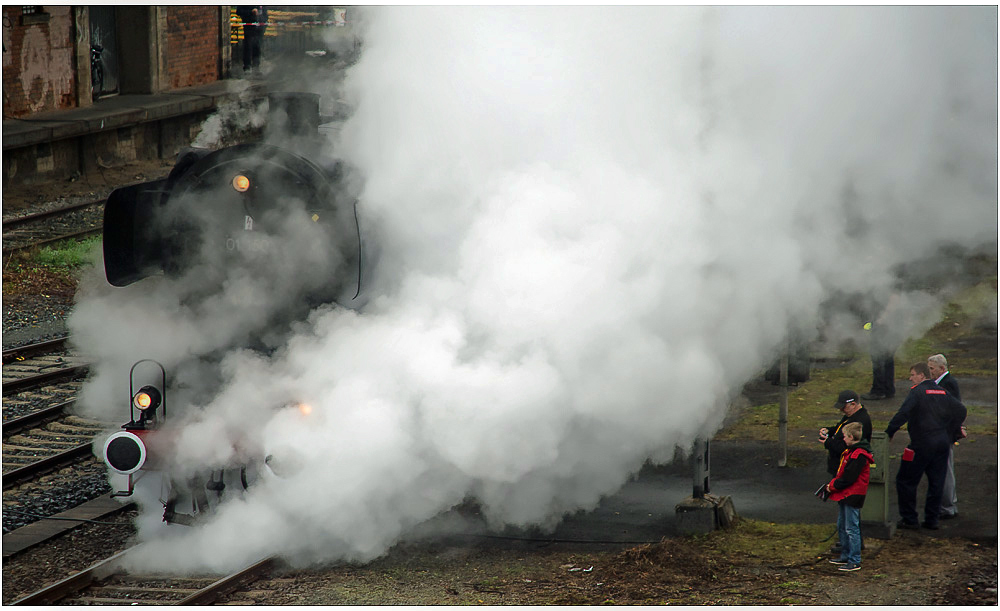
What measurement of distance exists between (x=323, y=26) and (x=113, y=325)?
2.71 metres

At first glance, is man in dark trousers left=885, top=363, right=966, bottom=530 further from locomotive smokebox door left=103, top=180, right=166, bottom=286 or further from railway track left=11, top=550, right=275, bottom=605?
locomotive smokebox door left=103, top=180, right=166, bottom=286

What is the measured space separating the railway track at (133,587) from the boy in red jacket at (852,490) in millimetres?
3286

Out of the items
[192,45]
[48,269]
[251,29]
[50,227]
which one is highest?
[251,29]

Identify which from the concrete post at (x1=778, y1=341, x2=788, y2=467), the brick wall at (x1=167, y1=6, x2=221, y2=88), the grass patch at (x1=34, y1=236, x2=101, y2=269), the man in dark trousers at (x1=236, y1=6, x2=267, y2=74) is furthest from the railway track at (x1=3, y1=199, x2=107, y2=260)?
the concrete post at (x1=778, y1=341, x2=788, y2=467)

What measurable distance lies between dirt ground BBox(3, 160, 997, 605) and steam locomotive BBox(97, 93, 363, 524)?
0.95 metres

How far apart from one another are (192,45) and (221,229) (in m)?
16.5

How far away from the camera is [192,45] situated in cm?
2205

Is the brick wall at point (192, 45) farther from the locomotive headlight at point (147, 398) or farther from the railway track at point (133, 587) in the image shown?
the railway track at point (133, 587)

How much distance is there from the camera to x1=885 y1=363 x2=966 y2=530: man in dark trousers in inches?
276

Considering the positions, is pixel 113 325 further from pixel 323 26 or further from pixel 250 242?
pixel 323 26

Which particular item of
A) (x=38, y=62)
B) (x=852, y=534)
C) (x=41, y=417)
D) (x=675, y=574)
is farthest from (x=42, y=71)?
(x=852, y=534)

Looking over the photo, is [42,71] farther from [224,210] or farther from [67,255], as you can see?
[224,210]

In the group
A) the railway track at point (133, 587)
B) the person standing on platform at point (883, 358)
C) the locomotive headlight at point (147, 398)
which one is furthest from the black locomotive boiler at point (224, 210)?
the person standing on platform at point (883, 358)

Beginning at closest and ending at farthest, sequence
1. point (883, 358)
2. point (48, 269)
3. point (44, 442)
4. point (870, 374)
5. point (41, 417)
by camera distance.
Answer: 1. point (44, 442)
2. point (41, 417)
3. point (883, 358)
4. point (870, 374)
5. point (48, 269)
